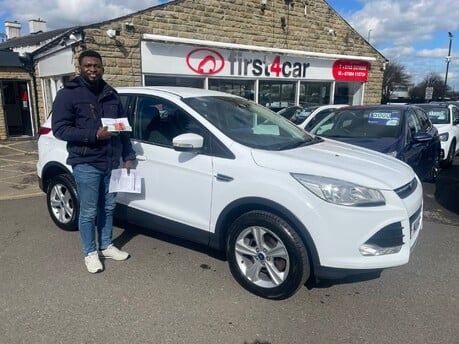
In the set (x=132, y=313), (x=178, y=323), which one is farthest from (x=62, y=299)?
(x=178, y=323)

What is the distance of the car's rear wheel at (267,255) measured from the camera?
290 cm

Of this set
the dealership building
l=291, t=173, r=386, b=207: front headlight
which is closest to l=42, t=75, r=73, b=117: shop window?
the dealership building

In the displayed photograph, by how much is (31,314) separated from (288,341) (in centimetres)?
194

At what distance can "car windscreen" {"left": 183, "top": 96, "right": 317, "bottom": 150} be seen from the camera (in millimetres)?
3402

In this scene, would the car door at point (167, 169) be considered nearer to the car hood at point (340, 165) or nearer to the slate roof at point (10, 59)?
the car hood at point (340, 165)

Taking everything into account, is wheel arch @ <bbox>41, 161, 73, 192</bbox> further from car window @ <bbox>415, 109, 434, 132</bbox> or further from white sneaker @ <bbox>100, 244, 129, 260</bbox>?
car window @ <bbox>415, 109, 434, 132</bbox>

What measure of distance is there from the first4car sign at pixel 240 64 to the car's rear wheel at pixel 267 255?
26.4 ft

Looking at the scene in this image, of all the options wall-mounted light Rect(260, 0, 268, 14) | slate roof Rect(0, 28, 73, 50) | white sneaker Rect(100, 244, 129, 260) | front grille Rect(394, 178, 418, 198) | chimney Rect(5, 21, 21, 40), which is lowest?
white sneaker Rect(100, 244, 129, 260)

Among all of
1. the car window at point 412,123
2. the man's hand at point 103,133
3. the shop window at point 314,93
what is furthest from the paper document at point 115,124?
the shop window at point 314,93

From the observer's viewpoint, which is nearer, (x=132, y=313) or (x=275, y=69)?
(x=132, y=313)

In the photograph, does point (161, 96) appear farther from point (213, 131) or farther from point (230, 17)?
point (230, 17)

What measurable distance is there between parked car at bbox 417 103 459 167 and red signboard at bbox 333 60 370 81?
5466 mm

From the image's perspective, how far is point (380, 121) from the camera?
226 inches

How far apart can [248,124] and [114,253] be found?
1863 millimetres
